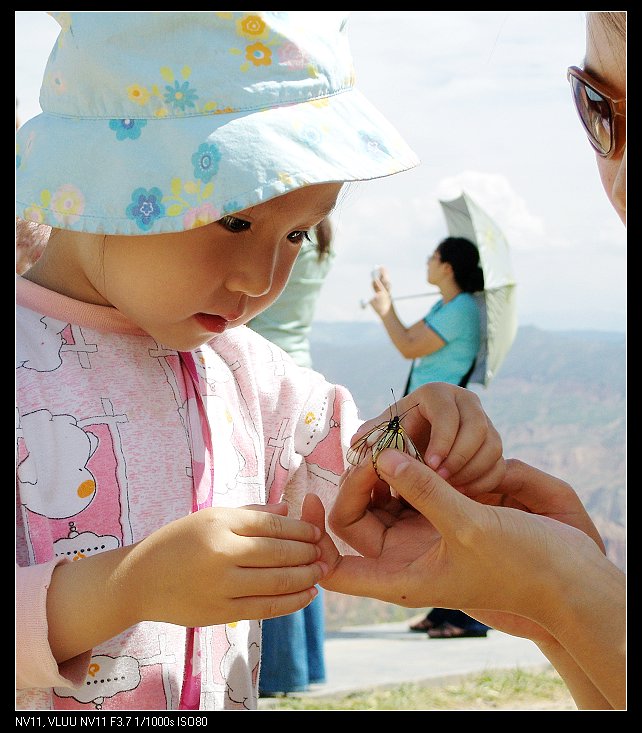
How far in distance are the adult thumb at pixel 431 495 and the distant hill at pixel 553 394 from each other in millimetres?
5184

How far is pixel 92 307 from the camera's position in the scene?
6.15 ft

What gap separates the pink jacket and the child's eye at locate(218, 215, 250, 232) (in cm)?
33

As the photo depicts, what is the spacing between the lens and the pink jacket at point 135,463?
1.70m

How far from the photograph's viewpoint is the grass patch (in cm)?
418

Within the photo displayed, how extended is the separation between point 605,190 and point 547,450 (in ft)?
26.2

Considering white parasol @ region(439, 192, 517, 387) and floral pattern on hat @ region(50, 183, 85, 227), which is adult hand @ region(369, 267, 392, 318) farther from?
floral pattern on hat @ region(50, 183, 85, 227)

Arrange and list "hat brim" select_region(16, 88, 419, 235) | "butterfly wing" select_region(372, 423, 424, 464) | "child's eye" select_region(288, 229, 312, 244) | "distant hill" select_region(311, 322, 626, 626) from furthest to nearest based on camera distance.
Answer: "distant hill" select_region(311, 322, 626, 626)
"child's eye" select_region(288, 229, 312, 244)
"butterfly wing" select_region(372, 423, 424, 464)
"hat brim" select_region(16, 88, 419, 235)

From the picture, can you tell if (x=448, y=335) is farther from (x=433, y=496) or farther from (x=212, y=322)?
(x=433, y=496)

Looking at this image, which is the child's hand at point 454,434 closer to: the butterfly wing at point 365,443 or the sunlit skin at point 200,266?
the butterfly wing at point 365,443

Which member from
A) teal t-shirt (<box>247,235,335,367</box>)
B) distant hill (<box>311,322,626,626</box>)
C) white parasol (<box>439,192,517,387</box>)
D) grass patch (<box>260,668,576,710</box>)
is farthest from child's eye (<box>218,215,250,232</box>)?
distant hill (<box>311,322,626,626</box>)

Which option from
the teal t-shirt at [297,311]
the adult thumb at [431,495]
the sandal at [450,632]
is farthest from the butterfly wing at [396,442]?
the sandal at [450,632]

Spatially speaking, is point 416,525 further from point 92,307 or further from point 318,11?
point 318,11

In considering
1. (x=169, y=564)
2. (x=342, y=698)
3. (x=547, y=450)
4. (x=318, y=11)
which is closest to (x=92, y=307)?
(x=169, y=564)

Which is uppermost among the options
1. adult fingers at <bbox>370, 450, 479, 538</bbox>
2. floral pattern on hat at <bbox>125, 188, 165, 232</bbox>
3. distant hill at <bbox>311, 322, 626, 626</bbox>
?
floral pattern on hat at <bbox>125, 188, 165, 232</bbox>
